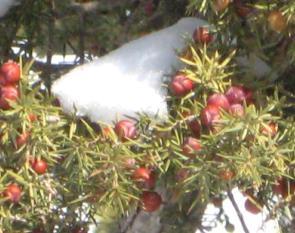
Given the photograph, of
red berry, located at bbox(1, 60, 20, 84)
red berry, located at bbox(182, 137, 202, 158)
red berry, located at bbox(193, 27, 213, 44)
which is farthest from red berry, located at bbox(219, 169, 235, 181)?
red berry, located at bbox(1, 60, 20, 84)

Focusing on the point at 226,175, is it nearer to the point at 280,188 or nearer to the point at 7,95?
the point at 280,188

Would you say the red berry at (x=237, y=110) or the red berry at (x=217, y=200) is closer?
the red berry at (x=237, y=110)

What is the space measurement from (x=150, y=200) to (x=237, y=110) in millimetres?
185

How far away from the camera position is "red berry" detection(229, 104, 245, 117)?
3.84ft

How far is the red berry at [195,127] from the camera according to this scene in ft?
3.96

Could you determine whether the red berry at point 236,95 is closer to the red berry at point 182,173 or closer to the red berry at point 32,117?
the red berry at point 182,173

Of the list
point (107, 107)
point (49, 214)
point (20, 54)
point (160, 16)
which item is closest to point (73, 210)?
point (49, 214)

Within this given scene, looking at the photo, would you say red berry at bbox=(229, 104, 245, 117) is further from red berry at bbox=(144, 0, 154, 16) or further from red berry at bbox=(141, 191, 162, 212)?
red berry at bbox=(144, 0, 154, 16)

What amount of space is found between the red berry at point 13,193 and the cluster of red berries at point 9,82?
0.34 ft

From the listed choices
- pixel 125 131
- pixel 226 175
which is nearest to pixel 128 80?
pixel 125 131

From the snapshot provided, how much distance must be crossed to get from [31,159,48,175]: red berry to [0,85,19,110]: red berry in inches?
3.1

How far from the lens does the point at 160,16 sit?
59.7 inches

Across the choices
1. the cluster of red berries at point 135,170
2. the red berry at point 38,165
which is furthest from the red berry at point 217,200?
the red berry at point 38,165

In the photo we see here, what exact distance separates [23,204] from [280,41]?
41 cm
